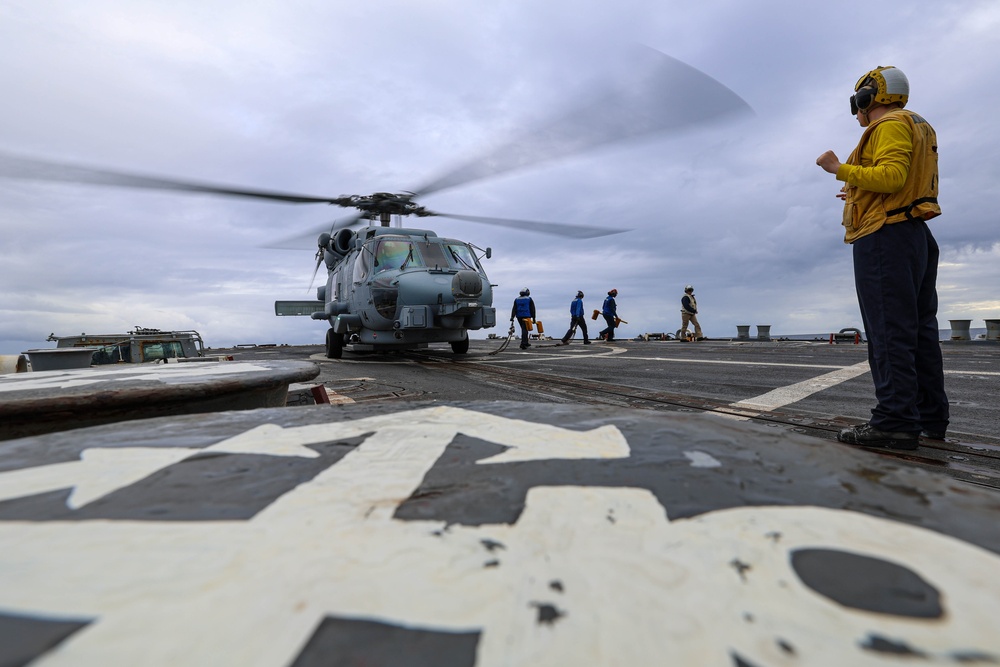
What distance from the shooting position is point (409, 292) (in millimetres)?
8727

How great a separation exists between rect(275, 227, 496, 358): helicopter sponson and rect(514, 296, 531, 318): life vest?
338cm

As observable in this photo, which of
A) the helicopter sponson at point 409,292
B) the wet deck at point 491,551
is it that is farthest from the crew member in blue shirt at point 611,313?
the wet deck at point 491,551

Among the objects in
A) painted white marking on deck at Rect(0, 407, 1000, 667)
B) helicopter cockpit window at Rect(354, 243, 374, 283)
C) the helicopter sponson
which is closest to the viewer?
painted white marking on deck at Rect(0, 407, 1000, 667)

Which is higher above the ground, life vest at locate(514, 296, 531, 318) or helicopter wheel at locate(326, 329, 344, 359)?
life vest at locate(514, 296, 531, 318)

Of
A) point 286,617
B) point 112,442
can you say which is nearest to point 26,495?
point 112,442

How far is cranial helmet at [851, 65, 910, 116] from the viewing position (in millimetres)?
2467

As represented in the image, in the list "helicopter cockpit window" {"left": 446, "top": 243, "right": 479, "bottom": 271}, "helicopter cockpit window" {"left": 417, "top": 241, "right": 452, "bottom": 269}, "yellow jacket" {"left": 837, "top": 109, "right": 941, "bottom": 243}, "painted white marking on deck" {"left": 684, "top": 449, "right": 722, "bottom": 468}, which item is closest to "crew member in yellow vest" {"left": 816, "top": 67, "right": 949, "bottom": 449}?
"yellow jacket" {"left": 837, "top": 109, "right": 941, "bottom": 243}

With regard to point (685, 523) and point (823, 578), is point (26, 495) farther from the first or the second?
point (823, 578)

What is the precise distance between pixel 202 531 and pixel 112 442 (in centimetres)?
67

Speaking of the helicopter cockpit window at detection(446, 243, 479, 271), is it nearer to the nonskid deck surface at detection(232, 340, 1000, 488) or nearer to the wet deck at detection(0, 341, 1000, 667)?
the nonskid deck surface at detection(232, 340, 1000, 488)

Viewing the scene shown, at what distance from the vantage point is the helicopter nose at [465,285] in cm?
855

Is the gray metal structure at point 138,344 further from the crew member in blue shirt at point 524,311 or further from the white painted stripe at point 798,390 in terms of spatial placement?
the white painted stripe at point 798,390

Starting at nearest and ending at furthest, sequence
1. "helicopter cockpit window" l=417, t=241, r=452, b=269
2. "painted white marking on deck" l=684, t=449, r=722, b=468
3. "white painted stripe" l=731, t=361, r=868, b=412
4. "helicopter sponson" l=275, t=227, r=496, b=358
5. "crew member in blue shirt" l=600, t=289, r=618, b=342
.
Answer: "painted white marking on deck" l=684, t=449, r=722, b=468
"white painted stripe" l=731, t=361, r=868, b=412
"helicopter sponson" l=275, t=227, r=496, b=358
"helicopter cockpit window" l=417, t=241, r=452, b=269
"crew member in blue shirt" l=600, t=289, r=618, b=342

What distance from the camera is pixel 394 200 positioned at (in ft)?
37.2
